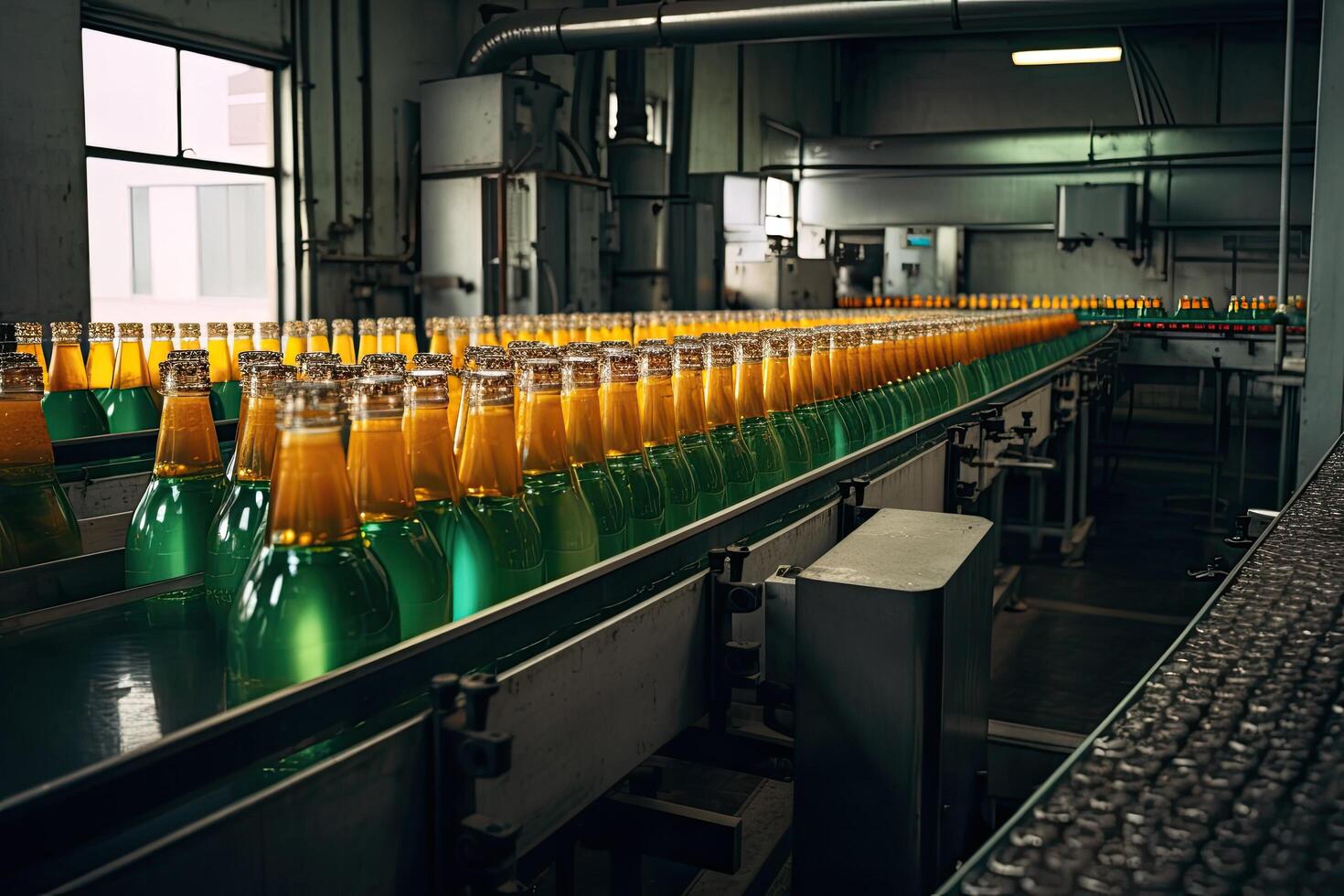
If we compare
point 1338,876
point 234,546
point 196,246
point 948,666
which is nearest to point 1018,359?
point 948,666

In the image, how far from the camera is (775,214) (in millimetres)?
9578

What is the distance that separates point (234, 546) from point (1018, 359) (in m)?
3.35

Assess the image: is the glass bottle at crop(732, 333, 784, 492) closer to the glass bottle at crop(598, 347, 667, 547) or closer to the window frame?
the glass bottle at crop(598, 347, 667, 547)

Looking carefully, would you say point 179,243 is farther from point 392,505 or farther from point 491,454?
point 392,505

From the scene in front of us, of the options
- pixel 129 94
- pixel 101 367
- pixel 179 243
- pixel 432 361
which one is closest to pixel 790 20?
pixel 129 94

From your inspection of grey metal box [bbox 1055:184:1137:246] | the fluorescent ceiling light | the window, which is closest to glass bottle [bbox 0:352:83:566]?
the window

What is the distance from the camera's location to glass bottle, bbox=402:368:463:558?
87 cm

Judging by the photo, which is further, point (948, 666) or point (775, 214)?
point (775, 214)

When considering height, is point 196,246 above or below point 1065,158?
below

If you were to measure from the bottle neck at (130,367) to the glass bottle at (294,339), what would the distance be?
0.80 ft

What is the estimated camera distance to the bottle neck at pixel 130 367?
167cm

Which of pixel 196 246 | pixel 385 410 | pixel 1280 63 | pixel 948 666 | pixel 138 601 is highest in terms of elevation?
pixel 1280 63

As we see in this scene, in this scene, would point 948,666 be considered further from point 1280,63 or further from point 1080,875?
point 1280,63

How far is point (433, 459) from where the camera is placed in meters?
0.90
